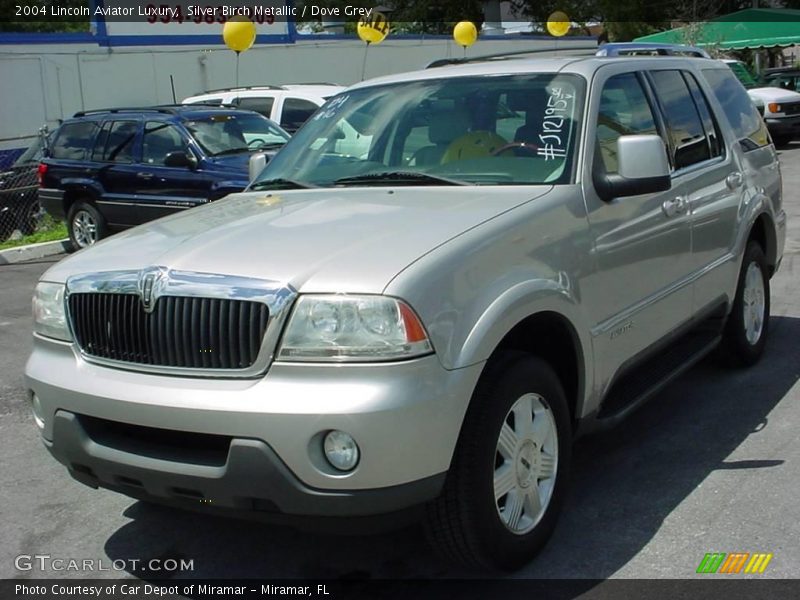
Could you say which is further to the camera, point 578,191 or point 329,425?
point 578,191

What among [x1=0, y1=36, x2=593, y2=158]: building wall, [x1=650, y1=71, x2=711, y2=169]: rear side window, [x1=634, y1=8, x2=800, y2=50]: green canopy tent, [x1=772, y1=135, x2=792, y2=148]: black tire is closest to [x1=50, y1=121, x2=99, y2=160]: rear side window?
[x1=0, y1=36, x2=593, y2=158]: building wall

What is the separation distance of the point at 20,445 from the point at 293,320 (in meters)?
2.90

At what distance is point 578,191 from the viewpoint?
4074 millimetres

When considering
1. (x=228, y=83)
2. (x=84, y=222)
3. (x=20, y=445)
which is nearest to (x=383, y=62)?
(x=228, y=83)

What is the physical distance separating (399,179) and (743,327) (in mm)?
2592

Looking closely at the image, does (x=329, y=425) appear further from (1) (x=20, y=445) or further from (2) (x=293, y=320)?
(1) (x=20, y=445)

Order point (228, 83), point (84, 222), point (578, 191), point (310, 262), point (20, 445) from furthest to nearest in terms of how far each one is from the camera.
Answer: point (228, 83) < point (84, 222) < point (20, 445) < point (578, 191) < point (310, 262)

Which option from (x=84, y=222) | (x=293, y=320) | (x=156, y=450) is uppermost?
(x=293, y=320)

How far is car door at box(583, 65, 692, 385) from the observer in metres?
4.11

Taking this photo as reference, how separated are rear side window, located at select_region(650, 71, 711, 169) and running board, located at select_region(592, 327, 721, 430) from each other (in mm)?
948

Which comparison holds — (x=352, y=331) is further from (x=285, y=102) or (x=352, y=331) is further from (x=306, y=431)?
(x=285, y=102)

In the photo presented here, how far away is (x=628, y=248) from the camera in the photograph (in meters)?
4.32

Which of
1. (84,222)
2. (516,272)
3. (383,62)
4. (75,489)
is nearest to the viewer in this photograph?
(516,272)
